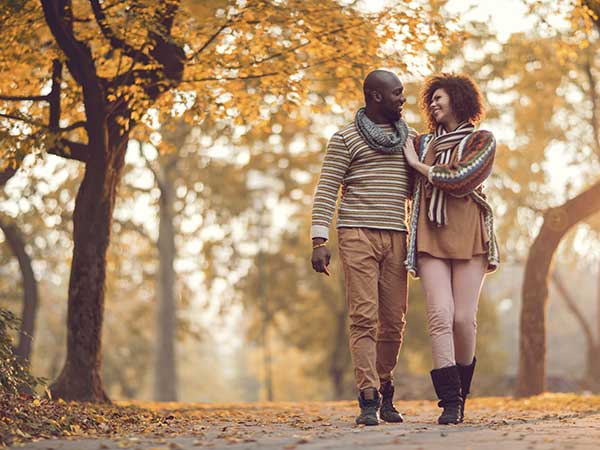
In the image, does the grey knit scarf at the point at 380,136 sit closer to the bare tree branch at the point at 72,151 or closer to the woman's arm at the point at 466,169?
the woman's arm at the point at 466,169

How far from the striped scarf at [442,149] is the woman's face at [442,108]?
78 millimetres

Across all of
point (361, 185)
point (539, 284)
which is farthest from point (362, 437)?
point (539, 284)

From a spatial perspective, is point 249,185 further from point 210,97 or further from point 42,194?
point 210,97

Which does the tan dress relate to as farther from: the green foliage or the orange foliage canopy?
the orange foliage canopy

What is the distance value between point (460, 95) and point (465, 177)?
0.71 metres

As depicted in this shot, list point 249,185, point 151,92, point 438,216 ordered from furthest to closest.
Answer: point 249,185, point 151,92, point 438,216

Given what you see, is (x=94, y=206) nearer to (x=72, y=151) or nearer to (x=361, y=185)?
(x=72, y=151)

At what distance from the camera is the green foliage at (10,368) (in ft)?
22.4

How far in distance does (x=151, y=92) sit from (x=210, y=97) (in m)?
0.63

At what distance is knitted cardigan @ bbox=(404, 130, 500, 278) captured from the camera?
614 cm

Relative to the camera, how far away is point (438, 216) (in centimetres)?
626

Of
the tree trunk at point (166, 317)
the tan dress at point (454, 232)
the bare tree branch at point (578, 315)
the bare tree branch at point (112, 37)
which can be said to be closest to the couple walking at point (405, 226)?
the tan dress at point (454, 232)

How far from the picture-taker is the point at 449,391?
6.19 m

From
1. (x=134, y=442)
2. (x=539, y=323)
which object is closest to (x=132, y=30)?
(x=134, y=442)
